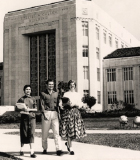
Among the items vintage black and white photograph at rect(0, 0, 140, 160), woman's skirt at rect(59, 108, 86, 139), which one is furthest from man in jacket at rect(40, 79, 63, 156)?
vintage black and white photograph at rect(0, 0, 140, 160)

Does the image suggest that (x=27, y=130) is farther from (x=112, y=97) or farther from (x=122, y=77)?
(x=112, y=97)

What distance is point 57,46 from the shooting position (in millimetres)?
47531

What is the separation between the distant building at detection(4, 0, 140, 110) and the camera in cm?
4622

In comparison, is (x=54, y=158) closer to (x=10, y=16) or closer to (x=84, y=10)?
(x=84, y=10)

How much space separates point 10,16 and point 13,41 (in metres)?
3.96

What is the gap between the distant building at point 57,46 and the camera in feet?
152

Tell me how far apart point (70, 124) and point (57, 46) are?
3917 centimetres

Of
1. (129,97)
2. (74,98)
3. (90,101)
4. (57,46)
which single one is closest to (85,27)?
(57,46)

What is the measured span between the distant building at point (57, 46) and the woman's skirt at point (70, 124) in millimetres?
36551

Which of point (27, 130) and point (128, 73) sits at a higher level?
point (128, 73)

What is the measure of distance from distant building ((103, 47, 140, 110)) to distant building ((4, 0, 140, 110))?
102cm

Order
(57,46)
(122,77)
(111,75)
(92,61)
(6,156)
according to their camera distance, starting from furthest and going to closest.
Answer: (111,75) < (57,46) < (92,61) < (122,77) < (6,156)

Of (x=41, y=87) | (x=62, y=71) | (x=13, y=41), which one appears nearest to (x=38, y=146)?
(x=62, y=71)

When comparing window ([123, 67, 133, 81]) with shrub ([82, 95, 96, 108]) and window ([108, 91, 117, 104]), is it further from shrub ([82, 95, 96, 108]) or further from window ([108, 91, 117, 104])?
shrub ([82, 95, 96, 108])
